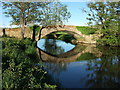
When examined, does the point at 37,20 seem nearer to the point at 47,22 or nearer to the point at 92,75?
the point at 47,22

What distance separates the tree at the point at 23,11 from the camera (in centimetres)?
1473

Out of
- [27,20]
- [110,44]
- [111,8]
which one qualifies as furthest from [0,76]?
[111,8]

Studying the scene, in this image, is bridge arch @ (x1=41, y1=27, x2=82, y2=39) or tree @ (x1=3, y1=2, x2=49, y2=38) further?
bridge arch @ (x1=41, y1=27, x2=82, y2=39)

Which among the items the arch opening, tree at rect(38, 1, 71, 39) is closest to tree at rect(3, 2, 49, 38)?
tree at rect(38, 1, 71, 39)

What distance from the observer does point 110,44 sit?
751 inches

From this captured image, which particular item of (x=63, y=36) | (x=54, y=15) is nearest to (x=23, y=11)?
(x=54, y=15)

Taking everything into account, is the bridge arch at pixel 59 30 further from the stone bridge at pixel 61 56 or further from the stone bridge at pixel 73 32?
the stone bridge at pixel 61 56

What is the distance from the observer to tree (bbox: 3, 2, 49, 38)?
14.7m

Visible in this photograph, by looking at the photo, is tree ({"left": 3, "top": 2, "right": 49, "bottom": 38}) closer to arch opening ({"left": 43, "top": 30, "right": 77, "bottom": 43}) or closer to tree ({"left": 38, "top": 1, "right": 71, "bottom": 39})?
tree ({"left": 38, "top": 1, "right": 71, "bottom": 39})

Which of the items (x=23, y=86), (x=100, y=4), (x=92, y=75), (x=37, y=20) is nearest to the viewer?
(x=23, y=86)

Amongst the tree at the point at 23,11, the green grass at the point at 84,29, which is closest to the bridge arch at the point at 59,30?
the green grass at the point at 84,29

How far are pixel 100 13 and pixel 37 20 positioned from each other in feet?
29.2

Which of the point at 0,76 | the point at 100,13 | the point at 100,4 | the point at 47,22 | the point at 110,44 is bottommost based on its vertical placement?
the point at 110,44

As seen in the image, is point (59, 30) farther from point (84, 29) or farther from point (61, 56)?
point (61, 56)
